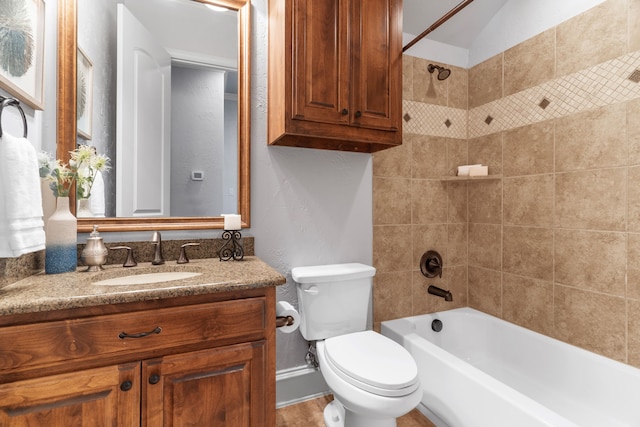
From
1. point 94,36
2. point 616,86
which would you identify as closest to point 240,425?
point 94,36

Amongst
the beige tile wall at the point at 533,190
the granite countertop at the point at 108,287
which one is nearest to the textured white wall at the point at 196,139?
the granite countertop at the point at 108,287

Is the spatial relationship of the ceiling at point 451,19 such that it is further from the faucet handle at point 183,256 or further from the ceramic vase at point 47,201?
the ceramic vase at point 47,201

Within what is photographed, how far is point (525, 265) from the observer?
204cm

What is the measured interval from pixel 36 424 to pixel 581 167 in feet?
8.33

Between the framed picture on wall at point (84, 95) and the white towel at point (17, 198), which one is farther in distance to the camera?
the framed picture on wall at point (84, 95)

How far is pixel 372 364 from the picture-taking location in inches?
51.7

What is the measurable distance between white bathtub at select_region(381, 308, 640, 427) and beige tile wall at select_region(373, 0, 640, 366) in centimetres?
14

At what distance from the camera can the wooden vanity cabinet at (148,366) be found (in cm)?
85

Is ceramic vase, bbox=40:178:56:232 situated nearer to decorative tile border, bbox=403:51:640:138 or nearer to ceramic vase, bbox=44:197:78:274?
ceramic vase, bbox=44:197:78:274

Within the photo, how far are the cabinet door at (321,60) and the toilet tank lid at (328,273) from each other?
760 mm

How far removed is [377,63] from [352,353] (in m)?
1.40

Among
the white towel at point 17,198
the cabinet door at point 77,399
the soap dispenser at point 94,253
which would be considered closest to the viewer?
the cabinet door at point 77,399

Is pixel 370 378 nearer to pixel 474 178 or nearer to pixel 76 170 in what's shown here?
pixel 76 170

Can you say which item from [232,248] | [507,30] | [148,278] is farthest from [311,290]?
[507,30]
